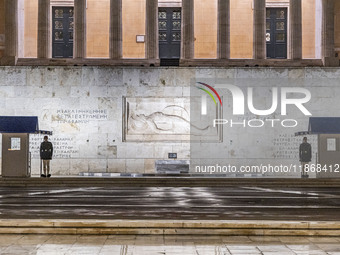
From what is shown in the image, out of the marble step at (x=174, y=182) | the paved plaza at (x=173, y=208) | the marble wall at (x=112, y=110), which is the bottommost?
the marble step at (x=174, y=182)

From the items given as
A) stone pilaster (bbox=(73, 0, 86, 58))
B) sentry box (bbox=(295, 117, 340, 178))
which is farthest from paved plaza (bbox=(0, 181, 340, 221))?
stone pilaster (bbox=(73, 0, 86, 58))

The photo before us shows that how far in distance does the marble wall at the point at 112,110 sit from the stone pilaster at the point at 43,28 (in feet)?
6.69

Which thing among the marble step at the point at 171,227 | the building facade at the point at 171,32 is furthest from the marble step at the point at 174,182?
the marble step at the point at 171,227

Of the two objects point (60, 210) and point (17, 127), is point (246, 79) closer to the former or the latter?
point (17, 127)

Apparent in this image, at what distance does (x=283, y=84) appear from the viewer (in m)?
36.8

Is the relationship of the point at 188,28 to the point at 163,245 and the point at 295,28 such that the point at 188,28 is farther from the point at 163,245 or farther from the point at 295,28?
the point at 163,245

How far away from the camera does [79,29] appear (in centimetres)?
3850

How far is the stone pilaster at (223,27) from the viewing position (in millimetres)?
38562

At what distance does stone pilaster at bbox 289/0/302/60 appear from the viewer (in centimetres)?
3856

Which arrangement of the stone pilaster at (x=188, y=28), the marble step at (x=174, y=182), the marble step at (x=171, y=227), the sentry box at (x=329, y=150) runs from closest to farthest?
the marble step at (x=171, y=227) → the marble step at (x=174, y=182) → the sentry box at (x=329, y=150) → the stone pilaster at (x=188, y=28)

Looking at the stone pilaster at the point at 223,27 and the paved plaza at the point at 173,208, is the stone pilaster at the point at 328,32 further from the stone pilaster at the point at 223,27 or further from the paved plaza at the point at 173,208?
the paved plaza at the point at 173,208

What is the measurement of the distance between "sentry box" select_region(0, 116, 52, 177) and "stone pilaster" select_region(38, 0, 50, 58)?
856 cm

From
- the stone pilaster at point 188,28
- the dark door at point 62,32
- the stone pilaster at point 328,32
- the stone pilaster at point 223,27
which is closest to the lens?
the stone pilaster at point 188,28

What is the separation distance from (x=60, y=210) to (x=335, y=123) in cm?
1882
